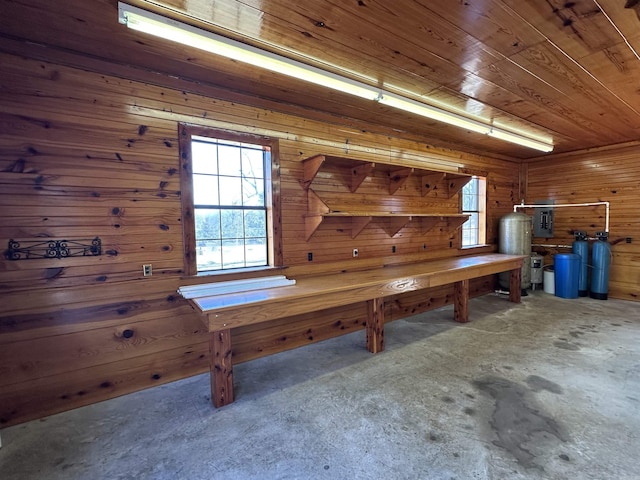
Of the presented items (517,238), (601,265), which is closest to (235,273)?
(517,238)

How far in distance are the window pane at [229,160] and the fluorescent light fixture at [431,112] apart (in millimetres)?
1520

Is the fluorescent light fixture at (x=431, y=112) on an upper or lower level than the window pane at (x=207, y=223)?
upper

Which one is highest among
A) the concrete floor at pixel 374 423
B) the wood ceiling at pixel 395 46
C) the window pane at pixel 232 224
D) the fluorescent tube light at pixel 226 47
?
the wood ceiling at pixel 395 46

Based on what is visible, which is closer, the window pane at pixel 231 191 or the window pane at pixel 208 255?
the window pane at pixel 208 255

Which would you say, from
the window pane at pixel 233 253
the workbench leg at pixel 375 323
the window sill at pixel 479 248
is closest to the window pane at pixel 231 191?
the window pane at pixel 233 253

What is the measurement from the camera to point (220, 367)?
2.31 m

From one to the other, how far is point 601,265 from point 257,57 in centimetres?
617

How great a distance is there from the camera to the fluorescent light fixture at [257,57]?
180cm

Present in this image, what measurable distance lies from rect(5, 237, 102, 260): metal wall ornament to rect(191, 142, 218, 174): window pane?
1037mm

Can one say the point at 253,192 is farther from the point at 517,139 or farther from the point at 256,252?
the point at 517,139

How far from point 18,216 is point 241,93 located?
202cm

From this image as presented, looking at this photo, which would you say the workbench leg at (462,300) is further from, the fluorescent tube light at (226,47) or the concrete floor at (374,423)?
the fluorescent tube light at (226,47)

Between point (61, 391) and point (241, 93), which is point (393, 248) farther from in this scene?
point (61, 391)

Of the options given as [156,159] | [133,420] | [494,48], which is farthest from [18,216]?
[494,48]
